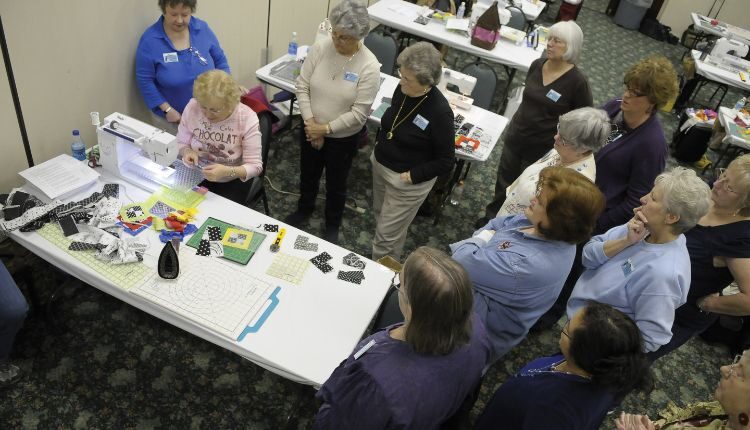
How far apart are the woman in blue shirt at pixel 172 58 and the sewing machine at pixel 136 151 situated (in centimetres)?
63

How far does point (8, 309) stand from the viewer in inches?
79.4

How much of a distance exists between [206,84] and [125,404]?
1.59 metres

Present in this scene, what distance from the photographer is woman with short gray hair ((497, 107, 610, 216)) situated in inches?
89.5

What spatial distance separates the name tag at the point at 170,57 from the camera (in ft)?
9.27

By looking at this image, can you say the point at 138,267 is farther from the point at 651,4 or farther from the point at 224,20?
the point at 651,4

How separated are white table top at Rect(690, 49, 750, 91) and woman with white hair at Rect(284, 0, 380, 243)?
5249 millimetres

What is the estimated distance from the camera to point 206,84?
7.52ft

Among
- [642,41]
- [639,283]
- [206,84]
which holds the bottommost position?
[642,41]

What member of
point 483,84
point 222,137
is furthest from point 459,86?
point 222,137

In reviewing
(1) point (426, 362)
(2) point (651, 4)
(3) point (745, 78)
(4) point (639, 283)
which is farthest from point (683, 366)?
(2) point (651, 4)

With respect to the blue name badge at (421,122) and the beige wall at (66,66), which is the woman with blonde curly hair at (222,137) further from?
the blue name badge at (421,122)

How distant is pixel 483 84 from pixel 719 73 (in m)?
3.76

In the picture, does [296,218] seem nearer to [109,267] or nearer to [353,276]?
[353,276]

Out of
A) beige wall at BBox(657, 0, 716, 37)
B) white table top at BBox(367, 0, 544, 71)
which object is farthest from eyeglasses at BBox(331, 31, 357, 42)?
beige wall at BBox(657, 0, 716, 37)
